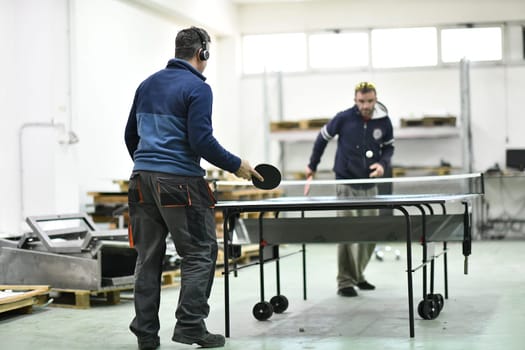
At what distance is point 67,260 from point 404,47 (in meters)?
9.24

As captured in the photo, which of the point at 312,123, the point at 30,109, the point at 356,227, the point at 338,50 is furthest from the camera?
the point at 338,50

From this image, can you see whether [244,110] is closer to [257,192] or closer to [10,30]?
[257,192]

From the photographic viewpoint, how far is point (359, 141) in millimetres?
Result: 7672

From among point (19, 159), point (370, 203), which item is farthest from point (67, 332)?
point (19, 159)

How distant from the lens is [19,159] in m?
9.32

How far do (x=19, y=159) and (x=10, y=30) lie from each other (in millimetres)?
1448

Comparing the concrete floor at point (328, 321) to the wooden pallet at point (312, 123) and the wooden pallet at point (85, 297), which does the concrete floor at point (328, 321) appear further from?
the wooden pallet at point (312, 123)

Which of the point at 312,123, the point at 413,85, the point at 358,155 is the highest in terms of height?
the point at 413,85

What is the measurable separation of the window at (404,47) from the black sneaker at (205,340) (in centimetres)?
1051

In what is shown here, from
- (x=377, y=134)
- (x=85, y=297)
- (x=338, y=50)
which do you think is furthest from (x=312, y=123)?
(x=85, y=297)

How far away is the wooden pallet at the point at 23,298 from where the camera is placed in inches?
258

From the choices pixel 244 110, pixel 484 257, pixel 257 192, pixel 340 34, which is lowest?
pixel 484 257

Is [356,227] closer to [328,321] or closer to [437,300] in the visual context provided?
[328,321]

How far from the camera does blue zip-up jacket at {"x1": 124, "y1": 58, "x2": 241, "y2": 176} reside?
4867 millimetres
